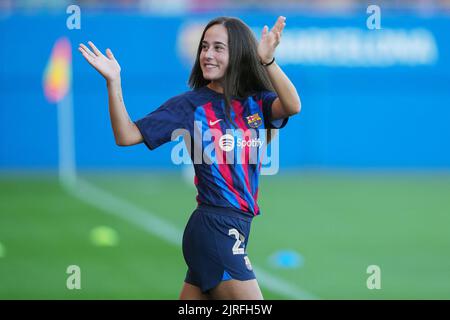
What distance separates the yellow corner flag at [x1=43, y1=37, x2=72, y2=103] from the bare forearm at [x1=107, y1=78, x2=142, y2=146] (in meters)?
11.9

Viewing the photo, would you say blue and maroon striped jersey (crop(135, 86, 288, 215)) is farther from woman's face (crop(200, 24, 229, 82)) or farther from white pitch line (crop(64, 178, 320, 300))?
white pitch line (crop(64, 178, 320, 300))

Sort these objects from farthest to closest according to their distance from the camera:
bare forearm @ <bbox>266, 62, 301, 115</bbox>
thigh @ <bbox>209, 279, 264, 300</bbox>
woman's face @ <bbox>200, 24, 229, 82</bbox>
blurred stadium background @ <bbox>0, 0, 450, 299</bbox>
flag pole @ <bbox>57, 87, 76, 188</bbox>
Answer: flag pole @ <bbox>57, 87, 76, 188</bbox> < blurred stadium background @ <bbox>0, 0, 450, 299</bbox> < woman's face @ <bbox>200, 24, 229, 82</bbox> < bare forearm @ <bbox>266, 62, 301, 115</bbox> < thigh @ <bbox>209, 279, 264, 300</bbox>

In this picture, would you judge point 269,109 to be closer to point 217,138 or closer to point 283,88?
point 283,88

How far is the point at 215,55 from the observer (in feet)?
16.9

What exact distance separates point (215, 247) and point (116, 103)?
97cm

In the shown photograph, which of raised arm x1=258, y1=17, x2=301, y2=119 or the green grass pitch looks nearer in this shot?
raised arm x1=258, y1=17, x2=301, y2=119

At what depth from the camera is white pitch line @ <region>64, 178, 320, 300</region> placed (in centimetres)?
840

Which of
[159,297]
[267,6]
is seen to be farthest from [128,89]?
[159,297]

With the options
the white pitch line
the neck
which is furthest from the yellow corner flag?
the neck

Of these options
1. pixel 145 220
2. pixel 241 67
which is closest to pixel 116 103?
pixel 241 67

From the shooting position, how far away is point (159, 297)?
799 cm

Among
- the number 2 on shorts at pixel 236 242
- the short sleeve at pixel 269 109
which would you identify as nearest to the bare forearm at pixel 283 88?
the short sleeve at pixel 269 109

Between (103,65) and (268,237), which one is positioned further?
(268,237)

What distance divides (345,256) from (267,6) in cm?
1021
